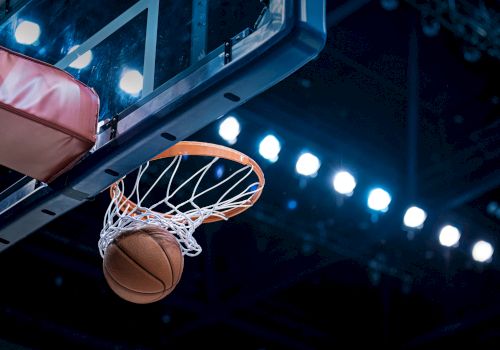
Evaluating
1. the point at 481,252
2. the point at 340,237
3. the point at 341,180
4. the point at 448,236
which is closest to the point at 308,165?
the point at 341,180

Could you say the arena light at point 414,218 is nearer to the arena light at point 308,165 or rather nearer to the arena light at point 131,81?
the arena light at point 308,165

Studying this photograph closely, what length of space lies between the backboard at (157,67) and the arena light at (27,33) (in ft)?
0.74

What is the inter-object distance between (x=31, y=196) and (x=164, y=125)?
68cm

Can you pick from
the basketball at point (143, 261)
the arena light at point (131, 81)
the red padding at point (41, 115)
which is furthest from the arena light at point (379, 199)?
the red padding at point (41, 115)

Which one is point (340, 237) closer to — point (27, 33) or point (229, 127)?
point (229, 127)

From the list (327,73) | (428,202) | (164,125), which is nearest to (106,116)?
(164,125)

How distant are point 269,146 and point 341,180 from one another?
52 centimetres

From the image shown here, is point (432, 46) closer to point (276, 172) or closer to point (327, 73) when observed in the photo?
point (327, 73)

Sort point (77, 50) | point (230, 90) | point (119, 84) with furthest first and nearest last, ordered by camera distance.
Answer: point (77, 50) < point (119, 84) < point (230, 90)

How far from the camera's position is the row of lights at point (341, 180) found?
14.3ft

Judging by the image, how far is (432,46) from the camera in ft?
14.6

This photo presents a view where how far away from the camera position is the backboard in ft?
6.43

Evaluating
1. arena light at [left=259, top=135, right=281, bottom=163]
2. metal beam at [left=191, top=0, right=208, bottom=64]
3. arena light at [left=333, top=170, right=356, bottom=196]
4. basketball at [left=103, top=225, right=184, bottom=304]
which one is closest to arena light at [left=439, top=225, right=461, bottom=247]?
arena light at [left=333, top=170, right=356, bottom=196]

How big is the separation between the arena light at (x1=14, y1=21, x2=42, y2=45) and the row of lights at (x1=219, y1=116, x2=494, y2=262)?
1.33 meters
